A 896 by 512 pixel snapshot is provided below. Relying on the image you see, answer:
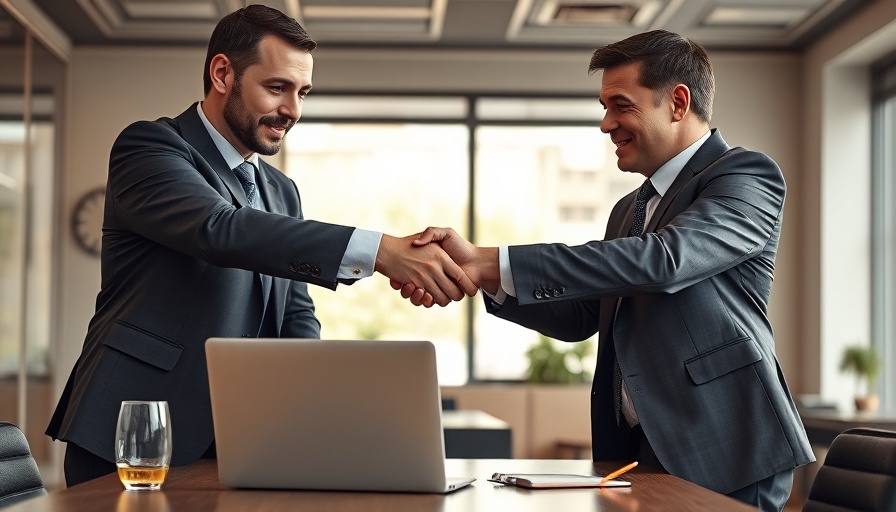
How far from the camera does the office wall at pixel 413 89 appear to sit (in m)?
7.32

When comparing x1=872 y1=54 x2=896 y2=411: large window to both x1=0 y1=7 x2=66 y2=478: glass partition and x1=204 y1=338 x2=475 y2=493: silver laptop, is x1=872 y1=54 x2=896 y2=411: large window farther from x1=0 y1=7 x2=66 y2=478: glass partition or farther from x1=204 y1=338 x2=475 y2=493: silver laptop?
x1=204 y1=338 x2=475 y2=493: silver laptop

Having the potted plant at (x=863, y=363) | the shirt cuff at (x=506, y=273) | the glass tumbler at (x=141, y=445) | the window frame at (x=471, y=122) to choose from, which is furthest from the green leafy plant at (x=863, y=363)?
the glass tumbler at (x=141, y=445)

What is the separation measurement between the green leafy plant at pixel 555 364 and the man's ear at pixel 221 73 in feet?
17.2

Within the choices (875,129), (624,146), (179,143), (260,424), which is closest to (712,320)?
(624,146)

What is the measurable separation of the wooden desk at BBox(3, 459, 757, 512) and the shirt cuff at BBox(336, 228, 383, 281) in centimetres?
48

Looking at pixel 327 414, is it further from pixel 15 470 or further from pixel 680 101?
pixel 680 101

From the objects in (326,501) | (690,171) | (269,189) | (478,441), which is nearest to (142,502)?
(326,501)

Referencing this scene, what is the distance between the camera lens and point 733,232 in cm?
197

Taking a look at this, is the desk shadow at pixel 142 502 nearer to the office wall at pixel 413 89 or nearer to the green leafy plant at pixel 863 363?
the green leafy plant at pixel 863 363

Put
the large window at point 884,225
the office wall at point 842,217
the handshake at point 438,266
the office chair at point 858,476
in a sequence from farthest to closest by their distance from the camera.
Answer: the office wall at point 842,217
the large window at point 884,225
the handshake at point 438,266
the office chair at point 858,476

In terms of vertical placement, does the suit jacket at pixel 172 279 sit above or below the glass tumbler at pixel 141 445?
above

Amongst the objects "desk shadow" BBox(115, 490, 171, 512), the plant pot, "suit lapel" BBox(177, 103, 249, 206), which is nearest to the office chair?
→ "desk shadow" BBox(115, 490, 171, 512)

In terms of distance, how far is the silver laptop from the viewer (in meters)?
1.47

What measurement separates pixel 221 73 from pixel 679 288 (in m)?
1.07
